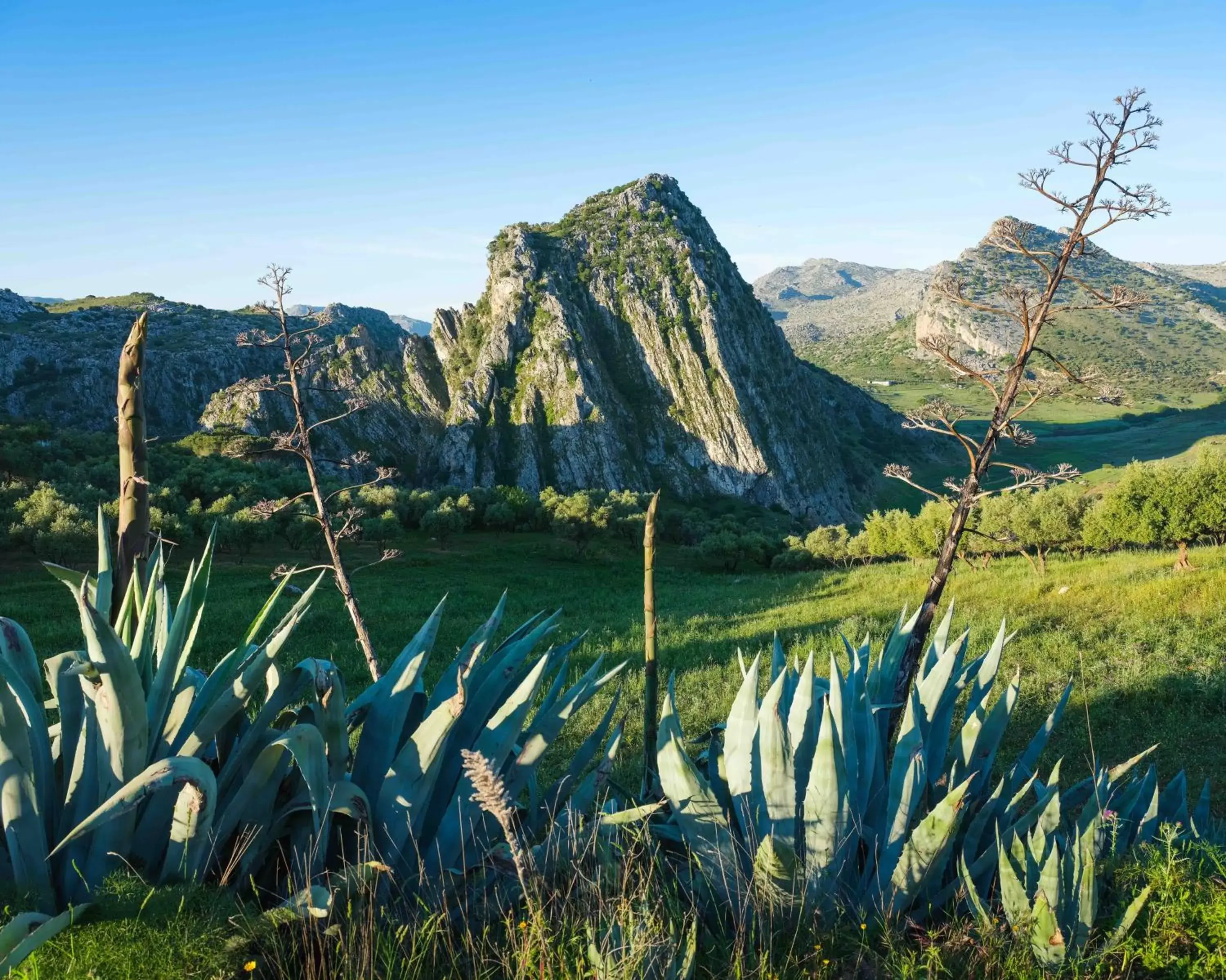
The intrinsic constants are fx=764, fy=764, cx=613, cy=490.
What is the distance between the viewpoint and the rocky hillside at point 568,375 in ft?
298

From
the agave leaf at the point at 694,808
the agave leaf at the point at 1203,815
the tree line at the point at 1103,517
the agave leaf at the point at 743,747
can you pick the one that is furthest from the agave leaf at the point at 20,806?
the tree line at the point at 1103,517

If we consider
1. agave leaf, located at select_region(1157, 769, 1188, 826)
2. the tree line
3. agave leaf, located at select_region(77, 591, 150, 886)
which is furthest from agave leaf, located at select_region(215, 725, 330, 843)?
the tree line

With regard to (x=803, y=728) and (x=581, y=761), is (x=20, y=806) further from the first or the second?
(x=803, y=728)

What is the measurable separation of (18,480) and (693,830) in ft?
127

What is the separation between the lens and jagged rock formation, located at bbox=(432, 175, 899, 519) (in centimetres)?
9625

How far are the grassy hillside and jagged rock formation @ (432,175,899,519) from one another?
66.3m

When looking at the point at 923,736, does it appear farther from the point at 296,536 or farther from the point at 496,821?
the point at 296,536

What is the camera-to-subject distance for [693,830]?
11.0ft

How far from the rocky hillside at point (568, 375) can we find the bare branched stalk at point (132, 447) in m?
80.0

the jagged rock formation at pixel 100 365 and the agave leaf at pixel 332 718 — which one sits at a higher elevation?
the jagged rock formation at pixel 100 365

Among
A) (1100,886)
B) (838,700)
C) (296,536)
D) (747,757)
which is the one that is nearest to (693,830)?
(747,757)

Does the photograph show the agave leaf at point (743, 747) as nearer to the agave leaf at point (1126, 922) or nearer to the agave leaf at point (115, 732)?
the agave leaf at point (1126, 922)

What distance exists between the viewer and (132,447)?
9.37 feet

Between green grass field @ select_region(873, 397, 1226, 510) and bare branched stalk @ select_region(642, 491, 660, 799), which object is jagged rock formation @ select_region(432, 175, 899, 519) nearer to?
green grass field @ select_region(873, 397, 1226, 510)
